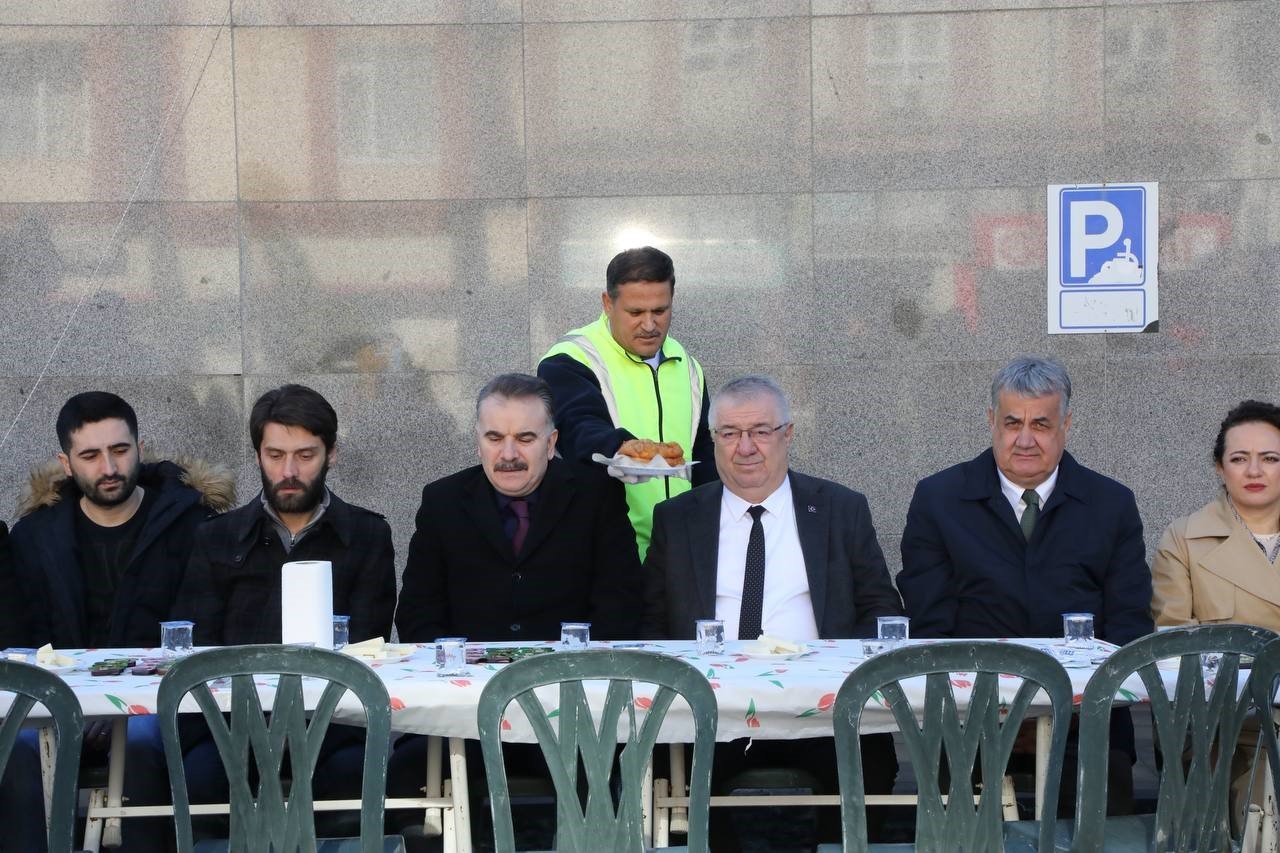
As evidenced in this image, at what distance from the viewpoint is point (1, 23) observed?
7.13 metres

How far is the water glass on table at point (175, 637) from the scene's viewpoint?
13.9 ft

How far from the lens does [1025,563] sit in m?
4.83

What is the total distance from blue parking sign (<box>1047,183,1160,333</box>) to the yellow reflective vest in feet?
7.53

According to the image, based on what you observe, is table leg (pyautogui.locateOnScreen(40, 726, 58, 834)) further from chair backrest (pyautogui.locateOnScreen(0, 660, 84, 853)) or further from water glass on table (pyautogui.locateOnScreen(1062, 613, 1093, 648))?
water glass on table (pyautogui.locateOnScreen(1062, 613, 1093, 648))

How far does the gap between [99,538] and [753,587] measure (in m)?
2.25

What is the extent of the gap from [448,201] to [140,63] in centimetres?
158

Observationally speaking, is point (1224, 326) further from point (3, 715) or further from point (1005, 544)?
point (3, 715)

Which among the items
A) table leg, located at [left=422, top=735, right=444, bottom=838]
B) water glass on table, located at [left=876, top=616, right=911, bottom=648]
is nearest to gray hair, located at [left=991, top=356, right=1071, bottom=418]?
water glass on table, located at [left=876, top=616, right=911, bottom=648]

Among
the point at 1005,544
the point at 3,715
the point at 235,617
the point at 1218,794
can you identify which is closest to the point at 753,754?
the point at 1005,544

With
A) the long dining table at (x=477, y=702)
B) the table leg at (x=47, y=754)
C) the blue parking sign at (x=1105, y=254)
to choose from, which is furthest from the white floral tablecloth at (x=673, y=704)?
the blue parking sign at (x=1105, y=254)

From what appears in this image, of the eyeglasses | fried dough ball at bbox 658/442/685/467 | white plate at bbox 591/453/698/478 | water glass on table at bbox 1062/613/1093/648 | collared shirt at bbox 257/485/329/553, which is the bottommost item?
water glass on table at bbox 1062/613/1093/648

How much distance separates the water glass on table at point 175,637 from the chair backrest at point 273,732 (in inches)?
38.2

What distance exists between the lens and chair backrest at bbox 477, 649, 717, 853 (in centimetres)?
318

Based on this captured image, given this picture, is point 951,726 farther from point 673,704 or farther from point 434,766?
point 434,766
